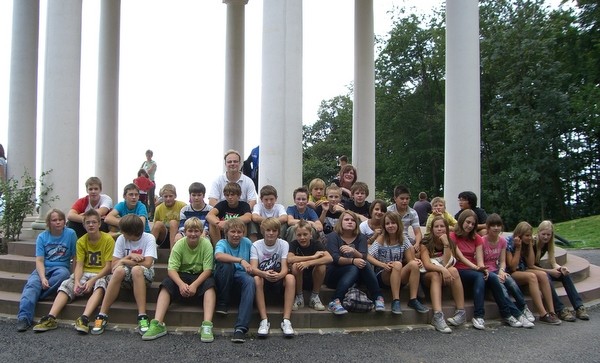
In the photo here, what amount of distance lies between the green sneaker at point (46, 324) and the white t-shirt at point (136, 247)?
3.37 ft

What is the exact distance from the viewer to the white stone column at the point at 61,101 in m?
8.87

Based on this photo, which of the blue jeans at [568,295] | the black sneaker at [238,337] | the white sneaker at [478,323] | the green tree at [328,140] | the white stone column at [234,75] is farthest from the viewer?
the green tree at [328,140]

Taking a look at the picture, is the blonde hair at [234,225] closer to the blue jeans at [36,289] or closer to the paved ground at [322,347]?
the paved ground at [322,347]

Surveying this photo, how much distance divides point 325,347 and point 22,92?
9.90 meters

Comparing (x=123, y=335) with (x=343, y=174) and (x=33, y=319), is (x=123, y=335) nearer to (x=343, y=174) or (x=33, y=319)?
(x=33, y=319)

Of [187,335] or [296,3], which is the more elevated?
[296,3]

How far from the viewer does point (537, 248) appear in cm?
745

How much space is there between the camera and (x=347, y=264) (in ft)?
21.4

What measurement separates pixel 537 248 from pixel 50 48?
29.0ft

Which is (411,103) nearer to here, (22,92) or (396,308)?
(22,92)

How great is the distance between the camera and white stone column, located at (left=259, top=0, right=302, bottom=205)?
28.1ft

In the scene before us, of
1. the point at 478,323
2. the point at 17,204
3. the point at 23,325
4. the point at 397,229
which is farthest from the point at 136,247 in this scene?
the point at 478,323

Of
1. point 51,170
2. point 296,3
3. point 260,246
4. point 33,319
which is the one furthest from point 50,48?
point 260,246

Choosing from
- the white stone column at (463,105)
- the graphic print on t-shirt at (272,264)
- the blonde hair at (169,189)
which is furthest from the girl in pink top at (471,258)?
the blonde hair at (169,189)
